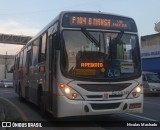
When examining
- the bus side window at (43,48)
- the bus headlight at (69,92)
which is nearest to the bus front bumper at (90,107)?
the bus headlight at (69,92)

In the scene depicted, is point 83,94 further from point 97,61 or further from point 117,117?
point 117,117

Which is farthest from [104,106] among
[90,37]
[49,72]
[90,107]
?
[49,72]

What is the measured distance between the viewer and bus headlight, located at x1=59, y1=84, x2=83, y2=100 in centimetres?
1148

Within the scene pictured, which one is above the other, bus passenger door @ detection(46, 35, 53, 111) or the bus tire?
bus passenger door @ detection(46, 35, 53, 111)

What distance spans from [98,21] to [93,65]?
1.54 m

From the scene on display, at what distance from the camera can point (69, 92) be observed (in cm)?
1150

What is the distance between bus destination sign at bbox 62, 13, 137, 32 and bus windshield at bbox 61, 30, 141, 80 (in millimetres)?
227

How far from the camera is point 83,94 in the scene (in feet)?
37.9

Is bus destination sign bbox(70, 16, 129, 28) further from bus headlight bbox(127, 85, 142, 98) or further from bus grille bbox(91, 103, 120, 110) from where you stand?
bus grille bbox(91, 103, 120, 110)

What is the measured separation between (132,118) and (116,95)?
2421 millimetres

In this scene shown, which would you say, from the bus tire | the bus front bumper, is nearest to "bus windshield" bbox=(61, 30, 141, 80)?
the bus front bumper

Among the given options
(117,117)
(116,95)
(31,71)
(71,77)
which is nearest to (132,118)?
(117,117)

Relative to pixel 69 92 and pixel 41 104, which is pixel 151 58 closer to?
pixel 41 104

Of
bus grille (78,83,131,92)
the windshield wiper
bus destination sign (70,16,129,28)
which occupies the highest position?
bus destination sign (70,16,129,28)
